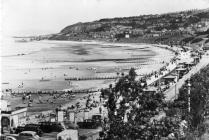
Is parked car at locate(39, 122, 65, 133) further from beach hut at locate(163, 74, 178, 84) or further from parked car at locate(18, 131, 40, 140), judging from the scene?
beach hut at locate(163, 74, 178, 84)

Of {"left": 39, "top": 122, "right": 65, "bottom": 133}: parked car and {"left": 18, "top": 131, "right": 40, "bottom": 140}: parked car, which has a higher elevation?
{"left": 18, "top": 131, "right": 40, "bottom": 140}: parked car

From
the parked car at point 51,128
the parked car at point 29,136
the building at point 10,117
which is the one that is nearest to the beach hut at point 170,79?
the building at point 10,117

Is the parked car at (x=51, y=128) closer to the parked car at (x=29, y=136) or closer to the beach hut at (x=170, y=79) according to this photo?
the parked car at (x=29, y=136)

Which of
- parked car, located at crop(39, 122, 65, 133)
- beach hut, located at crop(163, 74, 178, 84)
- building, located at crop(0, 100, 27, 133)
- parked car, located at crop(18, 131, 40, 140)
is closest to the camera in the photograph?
parked car, located at crop(18, 131, 40, 140)

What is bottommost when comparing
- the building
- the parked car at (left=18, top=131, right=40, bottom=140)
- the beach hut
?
the beach hut

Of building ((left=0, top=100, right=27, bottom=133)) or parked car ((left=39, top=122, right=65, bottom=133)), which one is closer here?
parked car ((left=39, top=122, right=65, bottom=133))

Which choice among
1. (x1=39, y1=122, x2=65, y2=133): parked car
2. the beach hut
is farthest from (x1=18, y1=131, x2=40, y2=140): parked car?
the beach hut

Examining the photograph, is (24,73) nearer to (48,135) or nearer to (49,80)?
(49,80)

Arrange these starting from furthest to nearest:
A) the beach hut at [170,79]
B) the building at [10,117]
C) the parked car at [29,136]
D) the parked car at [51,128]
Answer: the beach hut at [170,79] < the building at [10,117] < the parked car at [51,128] < the parked car at [29,136]

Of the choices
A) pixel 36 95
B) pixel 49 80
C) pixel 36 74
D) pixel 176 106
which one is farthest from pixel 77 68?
pixel 176 106

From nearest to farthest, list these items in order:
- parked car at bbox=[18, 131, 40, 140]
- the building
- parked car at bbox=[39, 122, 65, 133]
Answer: parked car at bbox=[18, 131, 40, 140]
parked car at bbox=[39, 122, 65, 133]
the building

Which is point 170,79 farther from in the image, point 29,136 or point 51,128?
point 29,136

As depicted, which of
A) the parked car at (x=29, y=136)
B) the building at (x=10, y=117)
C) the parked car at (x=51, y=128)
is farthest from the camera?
the building at (x=10, y=117)

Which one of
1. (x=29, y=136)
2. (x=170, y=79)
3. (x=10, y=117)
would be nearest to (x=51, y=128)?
(x=29, y=136)
